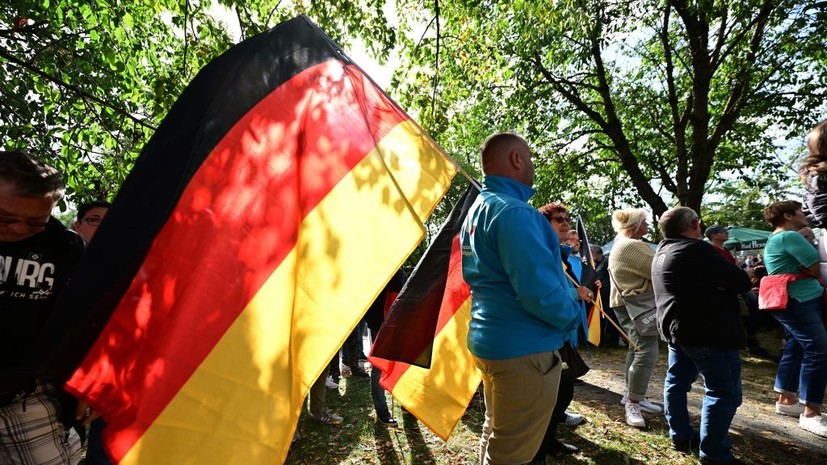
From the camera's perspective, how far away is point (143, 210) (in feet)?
5.77

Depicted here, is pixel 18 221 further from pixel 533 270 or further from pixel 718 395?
pixel 718 395

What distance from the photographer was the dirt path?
397cm

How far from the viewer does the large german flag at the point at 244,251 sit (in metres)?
1.58

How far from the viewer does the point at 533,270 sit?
2184 mm

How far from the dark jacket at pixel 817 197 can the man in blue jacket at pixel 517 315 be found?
1.33m

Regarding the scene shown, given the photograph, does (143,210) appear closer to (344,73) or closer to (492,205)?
(344,73)

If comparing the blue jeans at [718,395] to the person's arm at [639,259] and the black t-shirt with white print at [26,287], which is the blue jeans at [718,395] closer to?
the person's arm at [639,259]

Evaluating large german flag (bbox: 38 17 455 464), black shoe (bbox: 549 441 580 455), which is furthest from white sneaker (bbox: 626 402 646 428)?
large german flag (bbox: 38 17 455 464)

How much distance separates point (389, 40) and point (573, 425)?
5300mm

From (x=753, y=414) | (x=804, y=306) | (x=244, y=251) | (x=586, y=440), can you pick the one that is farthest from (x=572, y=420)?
(x=244, y=251)

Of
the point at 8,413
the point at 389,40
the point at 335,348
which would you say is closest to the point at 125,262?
the point at 335,348

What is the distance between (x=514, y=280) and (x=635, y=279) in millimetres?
3055

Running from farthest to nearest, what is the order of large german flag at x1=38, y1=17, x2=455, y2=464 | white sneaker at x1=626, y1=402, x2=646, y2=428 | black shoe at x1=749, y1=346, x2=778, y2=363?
black shoe at x1=749, y1=346, x2=778, y2=363 < white sneaker at x1=626, y1=402, x2=646, y2=428 < large german flag at x1=38, y1=17, x2=455, y2=464

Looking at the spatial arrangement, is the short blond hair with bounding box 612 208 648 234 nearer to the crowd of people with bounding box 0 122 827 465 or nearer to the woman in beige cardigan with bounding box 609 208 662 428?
the woman in beige cardigan with bounding box 609 208 662 428
